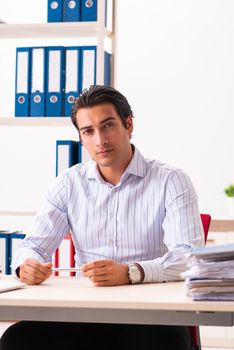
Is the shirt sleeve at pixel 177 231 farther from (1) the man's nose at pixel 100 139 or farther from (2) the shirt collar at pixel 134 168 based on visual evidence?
(1) the man's nose at pixel 100 139

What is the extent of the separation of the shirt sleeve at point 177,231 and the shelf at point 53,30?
140cm

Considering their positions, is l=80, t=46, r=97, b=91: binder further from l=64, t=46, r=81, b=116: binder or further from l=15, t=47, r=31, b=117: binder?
l=15, t=47, r=31, b=117: binder

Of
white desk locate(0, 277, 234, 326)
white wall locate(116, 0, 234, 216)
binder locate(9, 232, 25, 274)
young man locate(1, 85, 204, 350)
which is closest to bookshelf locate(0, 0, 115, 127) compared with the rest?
binder locate(9, 232, 25, 274)

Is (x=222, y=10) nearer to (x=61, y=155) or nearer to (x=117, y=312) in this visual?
(x=61, y=155)

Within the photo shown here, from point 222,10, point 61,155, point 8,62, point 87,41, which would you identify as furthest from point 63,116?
point 222,10

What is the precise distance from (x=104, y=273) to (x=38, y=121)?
184 cm

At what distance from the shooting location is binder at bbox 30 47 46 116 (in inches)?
148

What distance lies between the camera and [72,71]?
12.1 ft

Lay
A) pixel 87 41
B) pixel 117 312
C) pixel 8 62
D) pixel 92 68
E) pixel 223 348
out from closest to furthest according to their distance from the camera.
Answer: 1. pixel 117 312
2. pixel 92 68
3. pixel 223 348
4. pixel 87 41
5. pixel 8 62

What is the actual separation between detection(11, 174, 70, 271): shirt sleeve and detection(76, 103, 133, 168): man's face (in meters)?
0.19

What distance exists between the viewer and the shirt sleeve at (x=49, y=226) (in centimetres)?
252

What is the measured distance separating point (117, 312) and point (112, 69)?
7.00 feet

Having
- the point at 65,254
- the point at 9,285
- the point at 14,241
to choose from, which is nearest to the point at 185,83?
the point at 14,241

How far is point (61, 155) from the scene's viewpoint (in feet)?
12.1
